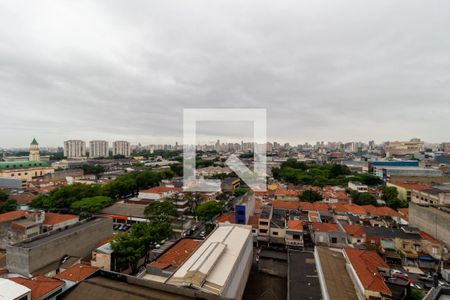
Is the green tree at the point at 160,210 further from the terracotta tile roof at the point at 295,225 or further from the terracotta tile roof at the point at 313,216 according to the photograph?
the terracotta tile roof at the point at 313,216

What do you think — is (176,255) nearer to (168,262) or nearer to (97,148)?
(168,262)

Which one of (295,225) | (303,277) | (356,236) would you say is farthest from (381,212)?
(303,277)

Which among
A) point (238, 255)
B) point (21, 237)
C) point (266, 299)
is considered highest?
point (238, 255)

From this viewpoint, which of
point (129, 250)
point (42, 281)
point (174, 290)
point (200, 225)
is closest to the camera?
point (174, 290)

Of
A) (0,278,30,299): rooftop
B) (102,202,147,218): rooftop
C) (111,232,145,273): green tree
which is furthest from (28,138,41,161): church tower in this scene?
(0,278,30,299): rooftop

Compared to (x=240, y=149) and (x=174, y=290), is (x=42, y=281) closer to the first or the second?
(x=174, y=290)

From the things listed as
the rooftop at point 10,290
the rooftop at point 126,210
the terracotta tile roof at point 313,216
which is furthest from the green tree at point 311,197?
the rooftop at point 10,290

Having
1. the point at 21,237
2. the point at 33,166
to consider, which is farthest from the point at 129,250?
the point at 33,166
